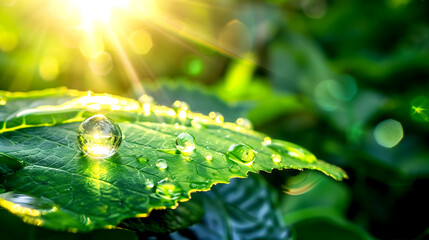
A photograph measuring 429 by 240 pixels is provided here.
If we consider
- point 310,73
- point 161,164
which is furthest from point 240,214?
point 310,73

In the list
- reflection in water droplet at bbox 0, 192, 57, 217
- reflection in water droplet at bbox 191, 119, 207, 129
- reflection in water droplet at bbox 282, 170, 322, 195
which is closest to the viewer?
reflection in water droplet at bbox 0, 192, 57, 217

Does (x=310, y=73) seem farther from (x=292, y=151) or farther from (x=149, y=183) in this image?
(x=149, y=183)

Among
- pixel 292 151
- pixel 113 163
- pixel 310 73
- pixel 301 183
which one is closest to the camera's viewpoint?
pixel 113 163

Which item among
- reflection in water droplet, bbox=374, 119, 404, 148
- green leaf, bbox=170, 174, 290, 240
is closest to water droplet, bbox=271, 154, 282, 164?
green leaf, bbox=170, 174, 290, 240

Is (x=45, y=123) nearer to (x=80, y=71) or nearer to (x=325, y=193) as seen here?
(x=325, y=193)

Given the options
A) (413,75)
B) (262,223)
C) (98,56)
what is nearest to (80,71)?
(98,56)

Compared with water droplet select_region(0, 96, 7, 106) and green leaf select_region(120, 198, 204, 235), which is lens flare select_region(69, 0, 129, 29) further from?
green leaf select_region(120, 198, 204, 235)
